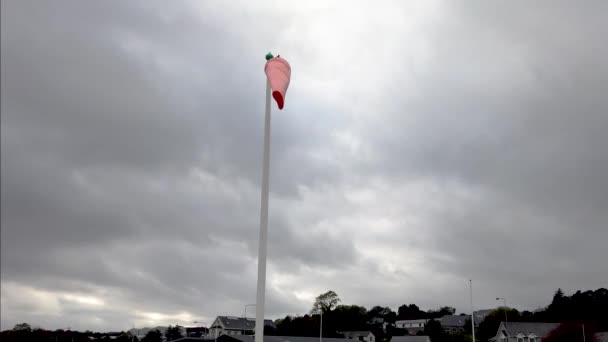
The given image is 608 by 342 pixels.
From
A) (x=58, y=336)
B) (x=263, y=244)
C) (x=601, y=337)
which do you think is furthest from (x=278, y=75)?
(x=58, y=336)

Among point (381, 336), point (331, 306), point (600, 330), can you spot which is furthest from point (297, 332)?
point (600, 330)

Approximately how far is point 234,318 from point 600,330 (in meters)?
92.3

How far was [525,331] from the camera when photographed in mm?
112875

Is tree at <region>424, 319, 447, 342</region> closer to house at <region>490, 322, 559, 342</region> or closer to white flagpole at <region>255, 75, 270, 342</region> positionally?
house at <region>490, 322, 559, 342</region>

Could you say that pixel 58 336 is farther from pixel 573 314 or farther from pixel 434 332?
pixel 573 314

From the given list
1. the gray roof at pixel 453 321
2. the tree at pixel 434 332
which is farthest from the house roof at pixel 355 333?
the gray roof at pixel 453 321

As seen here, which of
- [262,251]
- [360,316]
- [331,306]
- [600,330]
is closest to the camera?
[262,251]

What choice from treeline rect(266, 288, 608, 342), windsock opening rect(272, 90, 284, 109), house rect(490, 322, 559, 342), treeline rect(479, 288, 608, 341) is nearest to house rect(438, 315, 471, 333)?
treeline rect(266, 288, 608, 342)

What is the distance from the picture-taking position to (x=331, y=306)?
158 m

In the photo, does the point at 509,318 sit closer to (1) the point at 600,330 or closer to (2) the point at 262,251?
(1) the point at 600,330

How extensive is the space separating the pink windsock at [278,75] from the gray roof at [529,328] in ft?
362

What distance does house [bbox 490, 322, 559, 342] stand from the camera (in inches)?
4387

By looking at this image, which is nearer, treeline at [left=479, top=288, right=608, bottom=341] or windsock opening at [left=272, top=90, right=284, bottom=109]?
windsock opening at [left=272, top=90, right=284, bottom=109]

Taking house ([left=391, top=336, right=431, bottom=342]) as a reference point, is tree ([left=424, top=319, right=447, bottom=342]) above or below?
above
